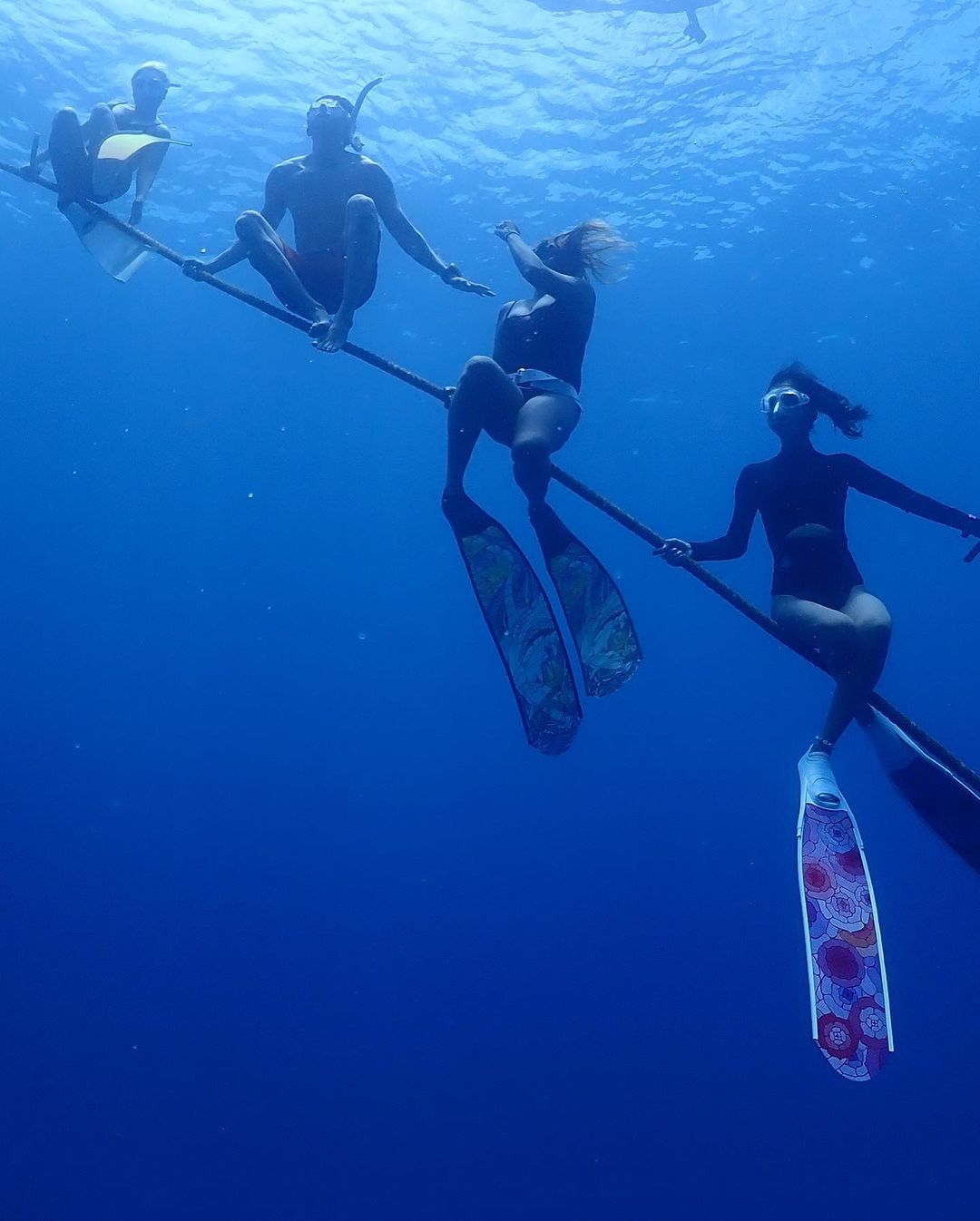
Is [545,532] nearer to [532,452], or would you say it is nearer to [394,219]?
[532,452]

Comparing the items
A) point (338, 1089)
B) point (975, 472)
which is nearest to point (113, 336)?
point (338, 1089)

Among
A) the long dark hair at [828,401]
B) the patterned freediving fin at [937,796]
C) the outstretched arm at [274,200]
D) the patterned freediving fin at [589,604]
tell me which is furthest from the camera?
the outstretched arm at [274,200]

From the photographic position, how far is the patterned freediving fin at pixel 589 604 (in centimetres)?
488

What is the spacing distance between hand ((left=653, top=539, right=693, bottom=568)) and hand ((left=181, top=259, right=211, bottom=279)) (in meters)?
3.68

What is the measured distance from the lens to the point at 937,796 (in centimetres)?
414

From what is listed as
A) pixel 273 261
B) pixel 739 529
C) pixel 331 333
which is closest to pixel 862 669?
pixel 739 529

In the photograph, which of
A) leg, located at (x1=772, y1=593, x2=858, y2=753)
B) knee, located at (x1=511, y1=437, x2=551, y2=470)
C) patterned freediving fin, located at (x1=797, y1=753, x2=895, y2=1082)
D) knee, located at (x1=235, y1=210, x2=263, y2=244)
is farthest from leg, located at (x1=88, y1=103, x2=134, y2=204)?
patterned freediving fin, located at (x1=797, y1=753, x2=895, y2=1082)

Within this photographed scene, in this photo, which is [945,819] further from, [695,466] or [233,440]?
[233,440]

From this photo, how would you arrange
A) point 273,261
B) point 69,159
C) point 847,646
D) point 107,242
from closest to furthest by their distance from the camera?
point 847,646
point 273,261
point 69,159
point 107,242

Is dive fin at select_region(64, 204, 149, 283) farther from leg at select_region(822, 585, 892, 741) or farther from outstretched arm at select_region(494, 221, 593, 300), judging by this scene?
leg at select_region(822, 585, 892, 741)

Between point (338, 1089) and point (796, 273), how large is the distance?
30.5m

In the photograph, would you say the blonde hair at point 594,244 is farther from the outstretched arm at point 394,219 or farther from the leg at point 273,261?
the leg at point 273,261

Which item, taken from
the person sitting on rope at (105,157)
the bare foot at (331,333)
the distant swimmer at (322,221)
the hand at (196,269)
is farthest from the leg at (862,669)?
the person sitting on rope at (105,157)

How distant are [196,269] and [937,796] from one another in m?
5.76
